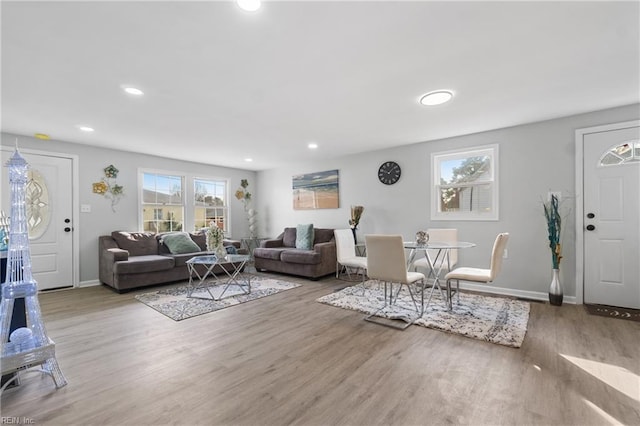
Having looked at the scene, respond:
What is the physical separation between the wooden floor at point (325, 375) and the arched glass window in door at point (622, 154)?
1.81 m

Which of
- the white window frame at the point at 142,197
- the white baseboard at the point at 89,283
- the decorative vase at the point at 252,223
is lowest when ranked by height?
the white baseboard at the point at 89,283

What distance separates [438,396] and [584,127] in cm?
377

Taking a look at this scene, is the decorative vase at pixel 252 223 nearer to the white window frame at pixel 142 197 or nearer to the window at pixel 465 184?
the white window frame at pixel 142 197

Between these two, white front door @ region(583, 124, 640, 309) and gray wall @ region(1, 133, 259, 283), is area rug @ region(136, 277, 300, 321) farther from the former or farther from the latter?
white front door @ region(583, 124, 640, 309)

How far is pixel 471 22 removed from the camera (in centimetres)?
183

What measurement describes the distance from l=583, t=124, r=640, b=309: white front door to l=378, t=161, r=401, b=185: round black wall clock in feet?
7.99

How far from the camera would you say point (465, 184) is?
4.37m

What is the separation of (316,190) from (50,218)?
4.51 metres

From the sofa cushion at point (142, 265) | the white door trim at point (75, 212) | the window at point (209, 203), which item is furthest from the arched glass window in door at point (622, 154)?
the white door trim at point (75, 212)

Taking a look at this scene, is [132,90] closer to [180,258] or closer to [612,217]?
[180,258]

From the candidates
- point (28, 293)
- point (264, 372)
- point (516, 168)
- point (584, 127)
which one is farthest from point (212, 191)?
point (584, 127)

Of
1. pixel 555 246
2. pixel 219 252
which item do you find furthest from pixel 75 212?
pixel 555 246

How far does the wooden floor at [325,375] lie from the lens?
1576 mm

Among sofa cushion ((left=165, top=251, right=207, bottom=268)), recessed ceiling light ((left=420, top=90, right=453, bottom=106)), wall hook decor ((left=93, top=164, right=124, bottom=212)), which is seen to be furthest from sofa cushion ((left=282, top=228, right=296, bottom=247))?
recessed ceiling light ((left=420, top=90, right=453, bottom=106))
